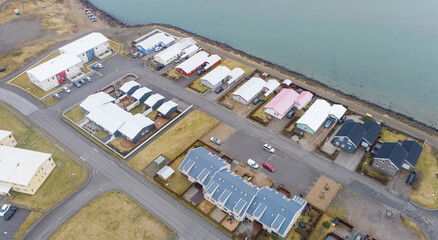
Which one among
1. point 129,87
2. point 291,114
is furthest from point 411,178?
point 129,87

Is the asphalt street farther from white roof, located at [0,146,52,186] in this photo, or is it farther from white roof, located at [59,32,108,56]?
white roof, located at [59,32,108,56]

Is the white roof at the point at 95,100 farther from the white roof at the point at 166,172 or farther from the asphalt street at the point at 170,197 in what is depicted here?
the white roof at the point at 166,172

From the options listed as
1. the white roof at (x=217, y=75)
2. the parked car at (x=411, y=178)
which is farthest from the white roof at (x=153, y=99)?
the parked car at (x=411, y=178)

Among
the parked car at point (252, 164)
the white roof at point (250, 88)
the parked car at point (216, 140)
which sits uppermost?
the white roof at point (250, 88)

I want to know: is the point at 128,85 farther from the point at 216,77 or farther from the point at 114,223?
the point at 114,223

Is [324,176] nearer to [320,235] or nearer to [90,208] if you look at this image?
[320,235]

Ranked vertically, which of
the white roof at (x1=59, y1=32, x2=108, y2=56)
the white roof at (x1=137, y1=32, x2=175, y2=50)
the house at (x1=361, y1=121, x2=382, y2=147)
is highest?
the house at (x1=361, y1=121, x2=382, y2=147)

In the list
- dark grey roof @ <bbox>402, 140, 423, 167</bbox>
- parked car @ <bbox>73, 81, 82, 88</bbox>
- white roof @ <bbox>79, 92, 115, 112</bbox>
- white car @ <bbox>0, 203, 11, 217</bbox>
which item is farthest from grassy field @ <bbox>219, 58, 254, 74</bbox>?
white car @ <bbox>0, 203, 11, 217</bbox>
